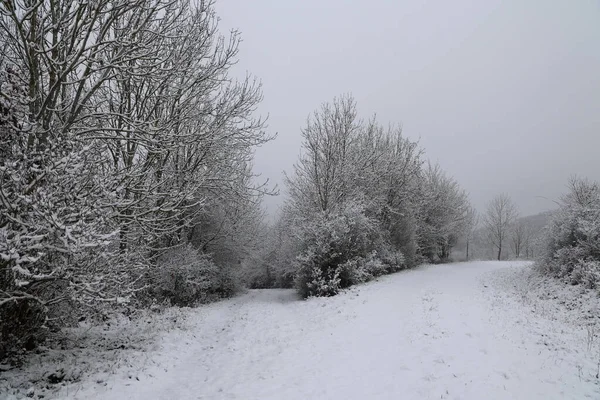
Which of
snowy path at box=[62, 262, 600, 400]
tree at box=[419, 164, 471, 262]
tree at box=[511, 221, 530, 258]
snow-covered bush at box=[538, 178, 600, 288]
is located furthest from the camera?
tree at box=[511, 221, 530, 258]

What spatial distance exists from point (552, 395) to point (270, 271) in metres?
24.3

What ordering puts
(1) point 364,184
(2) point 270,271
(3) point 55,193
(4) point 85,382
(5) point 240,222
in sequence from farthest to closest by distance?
(2) point 270,271
(1) point 364,184
(5) point 240,222
(4) point 85,382
(3) point 55,193

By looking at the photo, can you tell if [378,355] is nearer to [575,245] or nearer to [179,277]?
[179,277]

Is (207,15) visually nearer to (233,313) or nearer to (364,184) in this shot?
(233,313)

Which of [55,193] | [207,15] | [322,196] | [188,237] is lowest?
[188,237]

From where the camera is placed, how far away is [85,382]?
544 cm

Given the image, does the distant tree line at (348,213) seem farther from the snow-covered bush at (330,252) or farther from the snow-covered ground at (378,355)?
the snow-covered ground at (378,355)

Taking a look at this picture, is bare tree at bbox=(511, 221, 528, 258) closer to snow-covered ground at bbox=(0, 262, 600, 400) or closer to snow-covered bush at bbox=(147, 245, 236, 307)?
snow-covered ground at bbox=(0, 262, 600, 400)

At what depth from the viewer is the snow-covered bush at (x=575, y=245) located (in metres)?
12.3

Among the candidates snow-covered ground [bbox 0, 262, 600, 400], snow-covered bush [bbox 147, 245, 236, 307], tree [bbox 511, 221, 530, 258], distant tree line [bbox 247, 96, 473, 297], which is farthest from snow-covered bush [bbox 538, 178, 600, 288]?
tree [bbox 511, 221, 530, 258]

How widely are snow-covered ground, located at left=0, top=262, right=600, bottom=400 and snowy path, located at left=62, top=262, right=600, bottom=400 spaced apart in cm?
2

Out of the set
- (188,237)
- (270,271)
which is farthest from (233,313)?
(270,271)

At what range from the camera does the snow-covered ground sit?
5.47m

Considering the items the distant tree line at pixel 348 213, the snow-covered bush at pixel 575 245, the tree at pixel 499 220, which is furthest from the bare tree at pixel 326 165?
the tree at pixel 499 220
